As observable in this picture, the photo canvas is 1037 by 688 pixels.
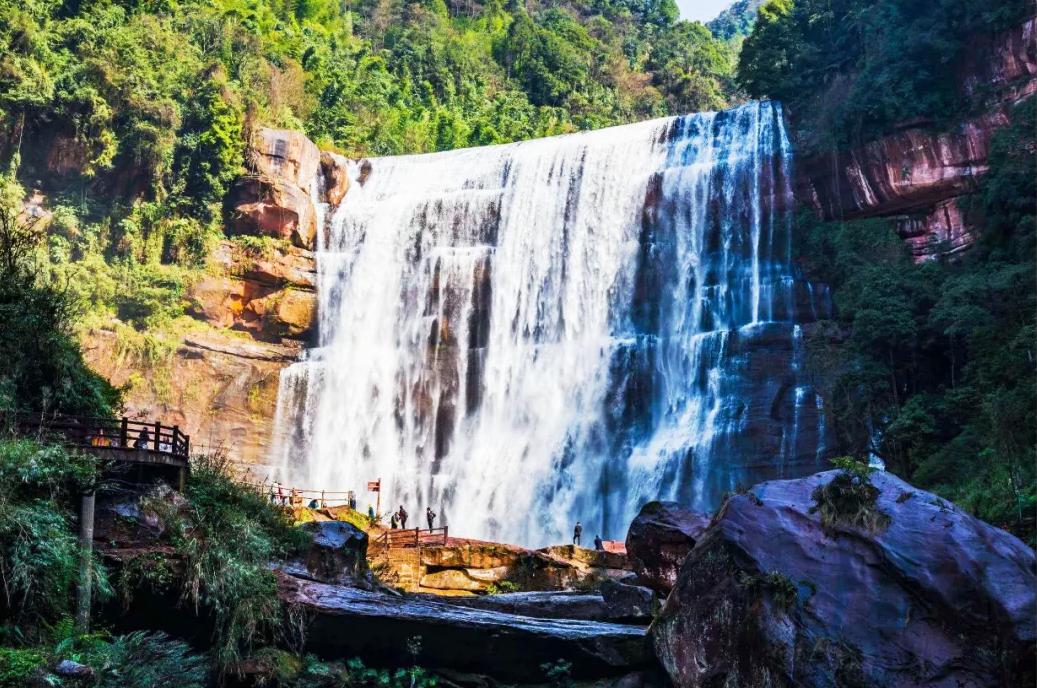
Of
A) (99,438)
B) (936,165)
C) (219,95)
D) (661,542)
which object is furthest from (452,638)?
(219,95)

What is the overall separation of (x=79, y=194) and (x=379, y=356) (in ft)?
45.9

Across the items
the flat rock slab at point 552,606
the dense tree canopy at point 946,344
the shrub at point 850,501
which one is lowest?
the flat rock slab at point 552,606

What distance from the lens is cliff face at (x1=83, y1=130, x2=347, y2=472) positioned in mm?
40469

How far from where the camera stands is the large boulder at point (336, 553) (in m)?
20.7

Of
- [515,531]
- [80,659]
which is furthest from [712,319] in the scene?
[80,659]

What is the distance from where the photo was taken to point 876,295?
32.8 metres

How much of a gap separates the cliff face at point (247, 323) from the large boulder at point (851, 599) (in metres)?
27.5

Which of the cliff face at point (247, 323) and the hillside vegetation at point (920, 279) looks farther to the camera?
the cliff face at point (247, 323)

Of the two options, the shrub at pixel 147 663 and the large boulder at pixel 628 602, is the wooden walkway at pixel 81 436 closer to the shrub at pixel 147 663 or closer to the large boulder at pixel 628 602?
the shrub at pixel 147 663

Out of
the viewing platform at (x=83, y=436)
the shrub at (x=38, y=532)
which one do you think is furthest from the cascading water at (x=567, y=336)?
the shrub at (x=38, y=532)

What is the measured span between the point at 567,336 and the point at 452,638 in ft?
76.4

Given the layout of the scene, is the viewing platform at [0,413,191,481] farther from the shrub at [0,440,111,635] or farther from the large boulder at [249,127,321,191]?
the large boulder at [249,127,321,191]

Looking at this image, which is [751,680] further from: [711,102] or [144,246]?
[711,102]

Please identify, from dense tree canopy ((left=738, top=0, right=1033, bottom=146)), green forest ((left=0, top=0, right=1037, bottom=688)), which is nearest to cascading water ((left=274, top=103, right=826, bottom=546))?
dense tree canopy ((left=738, top=0, right=1033, bottom=146))
